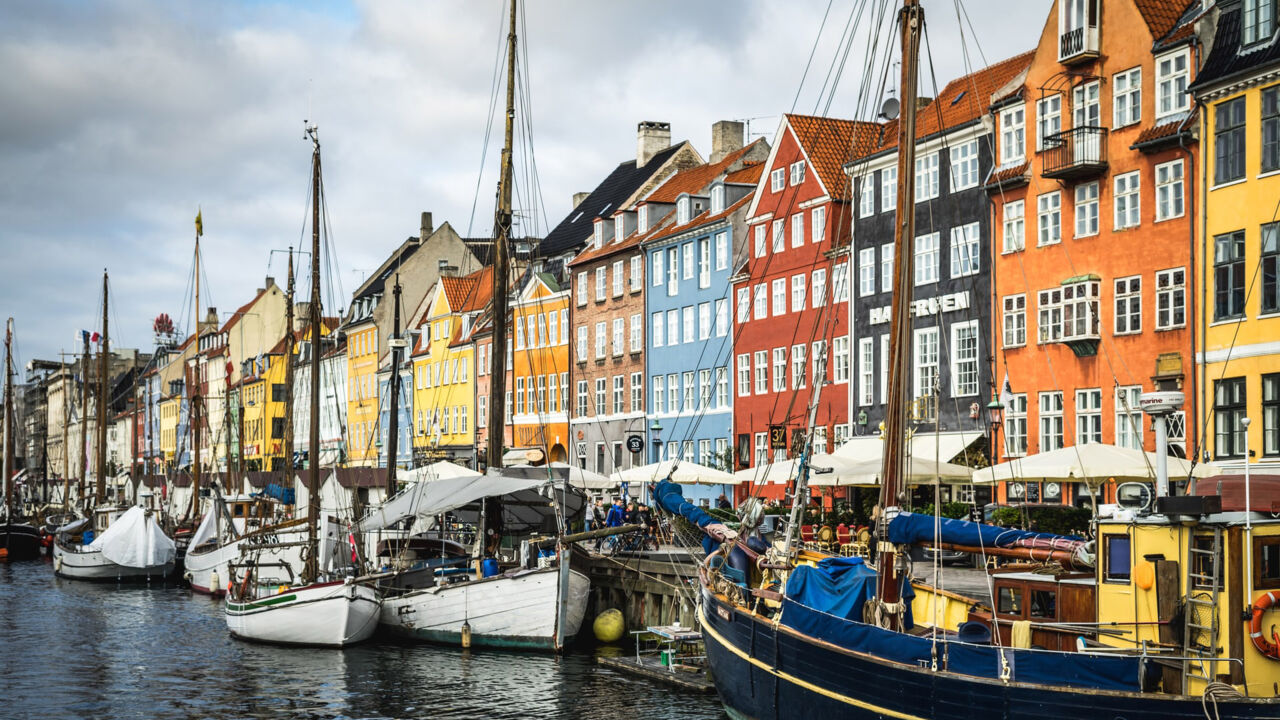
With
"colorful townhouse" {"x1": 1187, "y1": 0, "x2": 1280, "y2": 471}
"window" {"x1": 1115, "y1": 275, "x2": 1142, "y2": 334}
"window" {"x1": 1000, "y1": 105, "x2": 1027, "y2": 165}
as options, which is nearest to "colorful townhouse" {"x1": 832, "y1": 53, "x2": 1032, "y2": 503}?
"window" {"x1": 1000, "y1": 105, "x2": 1027, "y2": 165}

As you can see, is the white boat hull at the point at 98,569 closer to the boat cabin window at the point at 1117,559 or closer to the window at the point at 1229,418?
the window at the point at 1229,418

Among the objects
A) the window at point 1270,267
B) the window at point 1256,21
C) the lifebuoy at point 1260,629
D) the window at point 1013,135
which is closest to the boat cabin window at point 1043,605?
the lifebuoy at point 1260,629

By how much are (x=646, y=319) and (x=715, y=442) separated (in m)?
8.91

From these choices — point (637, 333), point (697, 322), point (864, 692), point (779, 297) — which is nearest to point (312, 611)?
point (864, 692)

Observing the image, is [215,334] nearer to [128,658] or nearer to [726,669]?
[128,658]

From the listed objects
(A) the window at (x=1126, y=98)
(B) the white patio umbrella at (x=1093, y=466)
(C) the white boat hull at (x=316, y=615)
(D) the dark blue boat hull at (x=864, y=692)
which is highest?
→ (A) the window at (x=1126, y=98)

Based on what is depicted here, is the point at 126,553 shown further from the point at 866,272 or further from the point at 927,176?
the point at 927,176

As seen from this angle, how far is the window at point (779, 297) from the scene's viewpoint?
2335 inches

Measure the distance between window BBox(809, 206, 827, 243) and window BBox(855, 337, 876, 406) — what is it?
504 centimetres

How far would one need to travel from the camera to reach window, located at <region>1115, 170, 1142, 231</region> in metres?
41.2

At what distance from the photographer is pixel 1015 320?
149ft

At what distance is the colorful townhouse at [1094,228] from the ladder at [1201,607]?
2176 cm

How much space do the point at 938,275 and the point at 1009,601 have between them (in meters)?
30.1

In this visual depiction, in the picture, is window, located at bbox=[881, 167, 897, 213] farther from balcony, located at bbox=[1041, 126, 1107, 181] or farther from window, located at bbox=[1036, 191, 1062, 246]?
balcony, located at bbox=[1041, 126, 1107, 181]
